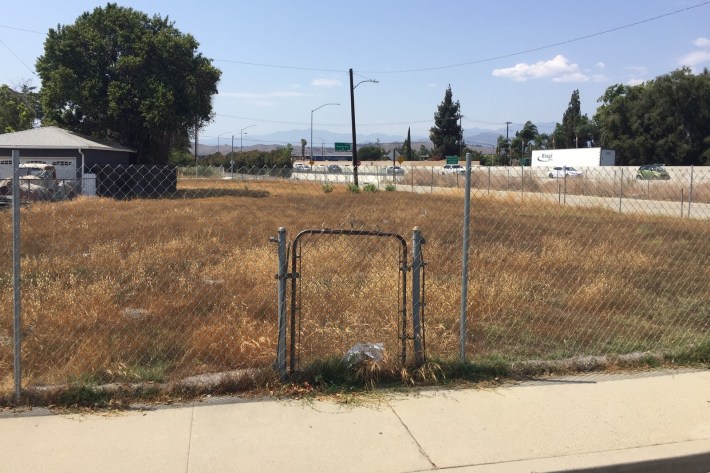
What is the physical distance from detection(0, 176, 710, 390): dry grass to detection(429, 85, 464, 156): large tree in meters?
93.3

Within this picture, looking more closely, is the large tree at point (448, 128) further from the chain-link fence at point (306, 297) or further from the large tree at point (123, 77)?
the chain-link fence at point (306, 297)

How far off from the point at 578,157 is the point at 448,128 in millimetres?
38296

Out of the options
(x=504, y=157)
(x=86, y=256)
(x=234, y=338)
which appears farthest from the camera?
(x=504, y=157)

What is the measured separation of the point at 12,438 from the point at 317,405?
2019 mm

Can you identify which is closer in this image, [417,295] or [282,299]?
[282,299]

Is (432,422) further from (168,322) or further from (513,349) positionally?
(168,322)

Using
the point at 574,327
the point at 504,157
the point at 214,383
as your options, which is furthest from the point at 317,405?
the point at 504,157

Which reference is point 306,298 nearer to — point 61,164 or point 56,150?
point 61,164

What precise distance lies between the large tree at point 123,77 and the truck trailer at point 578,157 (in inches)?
1547

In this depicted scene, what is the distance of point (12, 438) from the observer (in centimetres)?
398

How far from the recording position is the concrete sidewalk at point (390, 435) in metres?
3.77

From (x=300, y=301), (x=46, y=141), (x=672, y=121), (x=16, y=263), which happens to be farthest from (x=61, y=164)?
(x=672, y=121)

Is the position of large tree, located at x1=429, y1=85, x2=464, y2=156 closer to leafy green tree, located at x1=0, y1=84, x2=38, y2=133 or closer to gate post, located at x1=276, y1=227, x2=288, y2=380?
leafy green tree, located at x1=0, y1=84, x2=38, y2=133

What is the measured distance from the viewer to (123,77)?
34156mm
